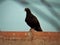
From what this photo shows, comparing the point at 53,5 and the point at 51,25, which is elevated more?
the point at 53,5

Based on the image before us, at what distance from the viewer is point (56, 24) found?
2.49m

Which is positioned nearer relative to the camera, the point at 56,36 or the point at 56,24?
the point at 56,36

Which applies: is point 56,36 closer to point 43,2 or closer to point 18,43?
point 18,43

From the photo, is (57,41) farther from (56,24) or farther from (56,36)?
(56,24)

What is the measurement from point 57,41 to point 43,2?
3.27 ft

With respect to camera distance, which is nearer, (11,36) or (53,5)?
(11,36)

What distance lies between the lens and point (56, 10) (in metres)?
2.54

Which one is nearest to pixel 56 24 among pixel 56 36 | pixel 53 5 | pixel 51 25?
pixel 51 25

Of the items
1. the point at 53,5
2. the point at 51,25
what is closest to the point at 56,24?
the point at 51,25

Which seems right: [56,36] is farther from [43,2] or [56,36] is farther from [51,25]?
[43,2]

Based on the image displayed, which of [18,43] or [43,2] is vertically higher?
[43,2]

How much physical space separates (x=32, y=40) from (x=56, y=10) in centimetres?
95

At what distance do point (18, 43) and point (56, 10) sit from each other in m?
1.02

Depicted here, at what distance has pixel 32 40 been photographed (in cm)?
171
